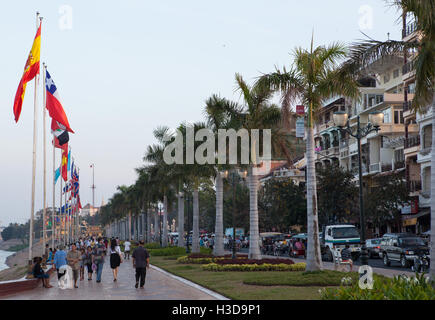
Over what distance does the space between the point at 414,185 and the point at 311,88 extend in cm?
3372

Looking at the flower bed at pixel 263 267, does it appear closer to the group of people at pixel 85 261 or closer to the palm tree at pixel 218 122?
the group of people at pixel 85 261

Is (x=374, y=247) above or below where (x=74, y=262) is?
below

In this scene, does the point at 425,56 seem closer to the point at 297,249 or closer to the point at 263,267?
the point at 263,267

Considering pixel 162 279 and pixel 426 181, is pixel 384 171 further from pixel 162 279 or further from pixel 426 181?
pixel 162 279

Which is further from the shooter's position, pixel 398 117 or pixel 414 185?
pixel 398 117

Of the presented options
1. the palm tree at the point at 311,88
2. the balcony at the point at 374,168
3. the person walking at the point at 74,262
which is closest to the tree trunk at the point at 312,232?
the palm tree at the point at 311,88

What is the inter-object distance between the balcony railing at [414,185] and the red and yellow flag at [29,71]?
36589 mm

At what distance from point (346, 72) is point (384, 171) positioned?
44981 millimetres

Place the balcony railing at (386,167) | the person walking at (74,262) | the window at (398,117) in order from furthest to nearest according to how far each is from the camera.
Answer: the window at (398,117), the balcony railing at (386,167), the person walking at (74,262)

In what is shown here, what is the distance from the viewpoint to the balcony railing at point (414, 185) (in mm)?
53188

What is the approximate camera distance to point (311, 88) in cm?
2341

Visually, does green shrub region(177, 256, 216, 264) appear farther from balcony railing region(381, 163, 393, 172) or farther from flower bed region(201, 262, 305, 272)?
balcony railing region(381, 163, 393, 172)

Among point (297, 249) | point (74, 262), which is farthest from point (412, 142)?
point (74, 262)

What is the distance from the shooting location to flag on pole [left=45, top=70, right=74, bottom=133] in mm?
29622
